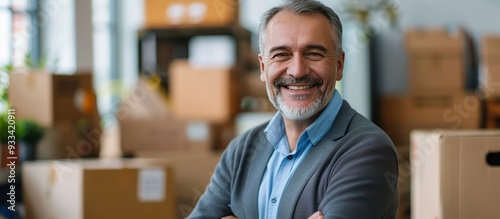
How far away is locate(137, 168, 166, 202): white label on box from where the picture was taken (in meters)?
2.85

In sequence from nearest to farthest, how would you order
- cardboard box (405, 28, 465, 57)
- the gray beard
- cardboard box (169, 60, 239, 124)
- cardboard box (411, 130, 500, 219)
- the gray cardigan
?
the gray cardigan < the gray beard < cardboard box (411, 130, 500, 219) < cardboard box (169, 60, 239, 124) < cardboard box (405, 28, 465, 57)

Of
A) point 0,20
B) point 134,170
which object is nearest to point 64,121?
point 134,170

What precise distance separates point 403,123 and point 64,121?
9.12 feet

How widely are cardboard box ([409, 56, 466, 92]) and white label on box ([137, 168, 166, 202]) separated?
8.97 ft

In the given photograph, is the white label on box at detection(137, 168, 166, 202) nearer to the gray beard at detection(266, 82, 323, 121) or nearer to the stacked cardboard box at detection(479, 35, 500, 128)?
the gray beard at detection(266, 82, 323, 121)

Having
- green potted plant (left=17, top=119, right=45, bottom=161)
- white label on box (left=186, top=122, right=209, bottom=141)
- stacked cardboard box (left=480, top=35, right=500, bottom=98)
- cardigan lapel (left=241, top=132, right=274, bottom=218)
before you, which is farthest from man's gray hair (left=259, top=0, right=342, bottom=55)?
stacked cardboard box (left=480, top=35, right=500, bottom=98)

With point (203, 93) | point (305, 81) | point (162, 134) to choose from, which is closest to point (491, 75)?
point (203, 93)

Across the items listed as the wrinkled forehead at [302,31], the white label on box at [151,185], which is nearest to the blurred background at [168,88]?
the white label on box at [151,185]

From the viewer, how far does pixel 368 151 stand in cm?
144

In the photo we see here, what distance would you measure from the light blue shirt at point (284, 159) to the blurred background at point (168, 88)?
279 millimetres

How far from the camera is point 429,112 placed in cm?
515

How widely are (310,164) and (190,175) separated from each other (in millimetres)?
1864

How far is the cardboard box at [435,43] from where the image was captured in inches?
198

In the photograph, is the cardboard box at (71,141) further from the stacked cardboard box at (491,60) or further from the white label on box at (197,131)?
the stacked cardboard box at (491,60)
